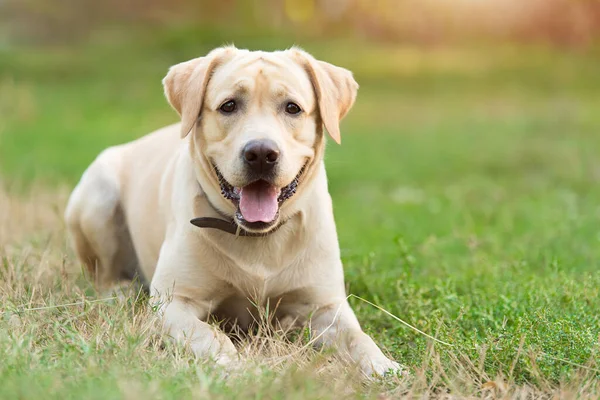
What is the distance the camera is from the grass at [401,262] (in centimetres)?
350

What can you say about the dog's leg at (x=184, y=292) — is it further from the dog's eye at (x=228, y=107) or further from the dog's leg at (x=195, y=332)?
the dog's eye at (x=228, y=107)

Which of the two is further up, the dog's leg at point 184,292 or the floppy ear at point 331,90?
the floppy ear at point 331,90

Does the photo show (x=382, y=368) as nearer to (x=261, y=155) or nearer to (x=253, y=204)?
(x=253, y=204)

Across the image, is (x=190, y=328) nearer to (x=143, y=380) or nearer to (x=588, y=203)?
(x=143, y=380)

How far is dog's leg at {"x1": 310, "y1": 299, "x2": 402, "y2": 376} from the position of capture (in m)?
4.00

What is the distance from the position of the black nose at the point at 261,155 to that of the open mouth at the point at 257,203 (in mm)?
132

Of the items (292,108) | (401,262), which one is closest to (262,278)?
(292,108)

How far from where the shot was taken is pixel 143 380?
10.7ft

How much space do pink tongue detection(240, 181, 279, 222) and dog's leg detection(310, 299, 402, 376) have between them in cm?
60

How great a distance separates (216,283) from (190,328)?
0.37 meters

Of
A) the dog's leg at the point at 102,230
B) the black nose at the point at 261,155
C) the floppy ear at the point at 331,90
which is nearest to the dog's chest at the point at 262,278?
the black nose at the point at 261,155

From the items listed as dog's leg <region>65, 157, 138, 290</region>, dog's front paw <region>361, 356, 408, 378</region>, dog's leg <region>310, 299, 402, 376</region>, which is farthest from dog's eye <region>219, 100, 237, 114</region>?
dog's leg <region>65, 157, 138, 290</region>

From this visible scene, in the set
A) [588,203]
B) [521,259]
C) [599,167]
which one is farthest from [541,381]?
[599,167]

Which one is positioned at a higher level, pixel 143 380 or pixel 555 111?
pixel 143 380
